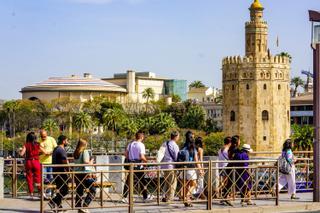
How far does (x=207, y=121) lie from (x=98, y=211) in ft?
303

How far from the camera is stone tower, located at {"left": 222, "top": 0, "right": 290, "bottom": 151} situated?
8556cm

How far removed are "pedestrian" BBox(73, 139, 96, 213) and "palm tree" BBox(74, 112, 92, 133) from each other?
88767 mm

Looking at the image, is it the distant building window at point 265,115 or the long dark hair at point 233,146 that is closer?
the long dark hair at point 233,146

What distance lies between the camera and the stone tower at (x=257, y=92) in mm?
85562

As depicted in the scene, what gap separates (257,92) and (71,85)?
2761 inches

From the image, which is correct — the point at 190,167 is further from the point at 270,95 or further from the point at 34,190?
the point at 270,95

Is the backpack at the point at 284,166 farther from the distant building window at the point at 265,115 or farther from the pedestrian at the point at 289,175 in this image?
the distant building window at the point at 265,115

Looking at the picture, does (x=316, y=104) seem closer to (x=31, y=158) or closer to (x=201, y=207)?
(x=201, y=207)

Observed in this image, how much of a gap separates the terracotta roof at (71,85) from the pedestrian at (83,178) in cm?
13579

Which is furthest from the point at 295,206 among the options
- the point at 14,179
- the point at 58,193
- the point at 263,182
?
A: the point at 14,179

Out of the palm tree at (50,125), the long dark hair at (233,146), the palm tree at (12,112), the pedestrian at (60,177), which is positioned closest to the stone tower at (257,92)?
the palm tree at (50,125)

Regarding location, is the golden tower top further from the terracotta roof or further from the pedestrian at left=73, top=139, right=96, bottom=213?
the pedestrian at left=73, top=139, right=96, bottom=213

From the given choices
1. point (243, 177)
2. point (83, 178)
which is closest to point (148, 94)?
point (243, 177)

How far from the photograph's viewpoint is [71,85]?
151250 millimetres
